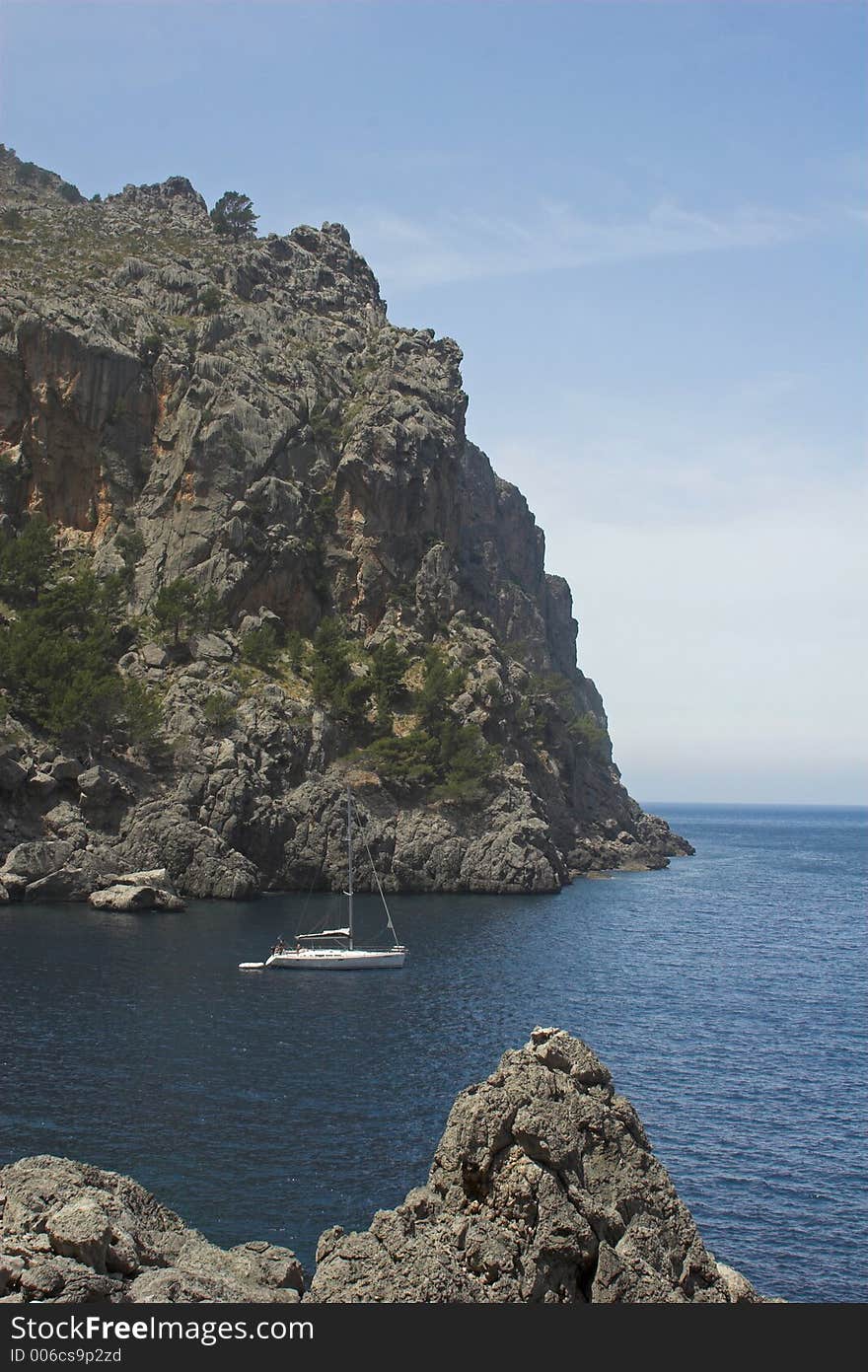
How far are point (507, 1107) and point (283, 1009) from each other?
38840 millimetres

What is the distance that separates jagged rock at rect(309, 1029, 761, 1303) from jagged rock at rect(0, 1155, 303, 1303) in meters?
1.55

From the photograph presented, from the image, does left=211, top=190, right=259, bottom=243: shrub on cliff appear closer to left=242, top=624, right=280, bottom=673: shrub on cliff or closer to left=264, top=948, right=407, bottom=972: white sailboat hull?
left=242, top=624, right=280, bottom=673: shrub on cliff

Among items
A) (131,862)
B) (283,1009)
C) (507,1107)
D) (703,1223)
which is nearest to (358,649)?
(131,862)

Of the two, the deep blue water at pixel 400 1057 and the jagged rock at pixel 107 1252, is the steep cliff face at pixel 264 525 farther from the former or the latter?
the jagged rock at pixel 107 1252

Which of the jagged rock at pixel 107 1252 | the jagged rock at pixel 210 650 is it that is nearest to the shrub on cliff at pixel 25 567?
the jagged rock at pixel 210 650

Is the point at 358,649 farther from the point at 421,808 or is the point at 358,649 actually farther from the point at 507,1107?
the point at 507,1107

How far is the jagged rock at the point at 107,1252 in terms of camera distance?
53.6 feet

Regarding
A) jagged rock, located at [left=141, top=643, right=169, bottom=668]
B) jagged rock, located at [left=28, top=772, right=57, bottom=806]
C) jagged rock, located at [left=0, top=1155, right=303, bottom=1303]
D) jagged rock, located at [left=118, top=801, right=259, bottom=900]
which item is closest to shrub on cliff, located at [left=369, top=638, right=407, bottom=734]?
jagged rock, located at [left=141, top=643, right=169, bottom=668]

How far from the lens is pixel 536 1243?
18.0m

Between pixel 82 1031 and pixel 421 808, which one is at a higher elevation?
pixel 421 808

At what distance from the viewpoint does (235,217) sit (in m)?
167

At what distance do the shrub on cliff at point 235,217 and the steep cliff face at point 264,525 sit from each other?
5.55 meters

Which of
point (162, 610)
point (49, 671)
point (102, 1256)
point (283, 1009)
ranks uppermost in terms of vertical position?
point (162, 610)

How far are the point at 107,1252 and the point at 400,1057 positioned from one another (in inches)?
1190
